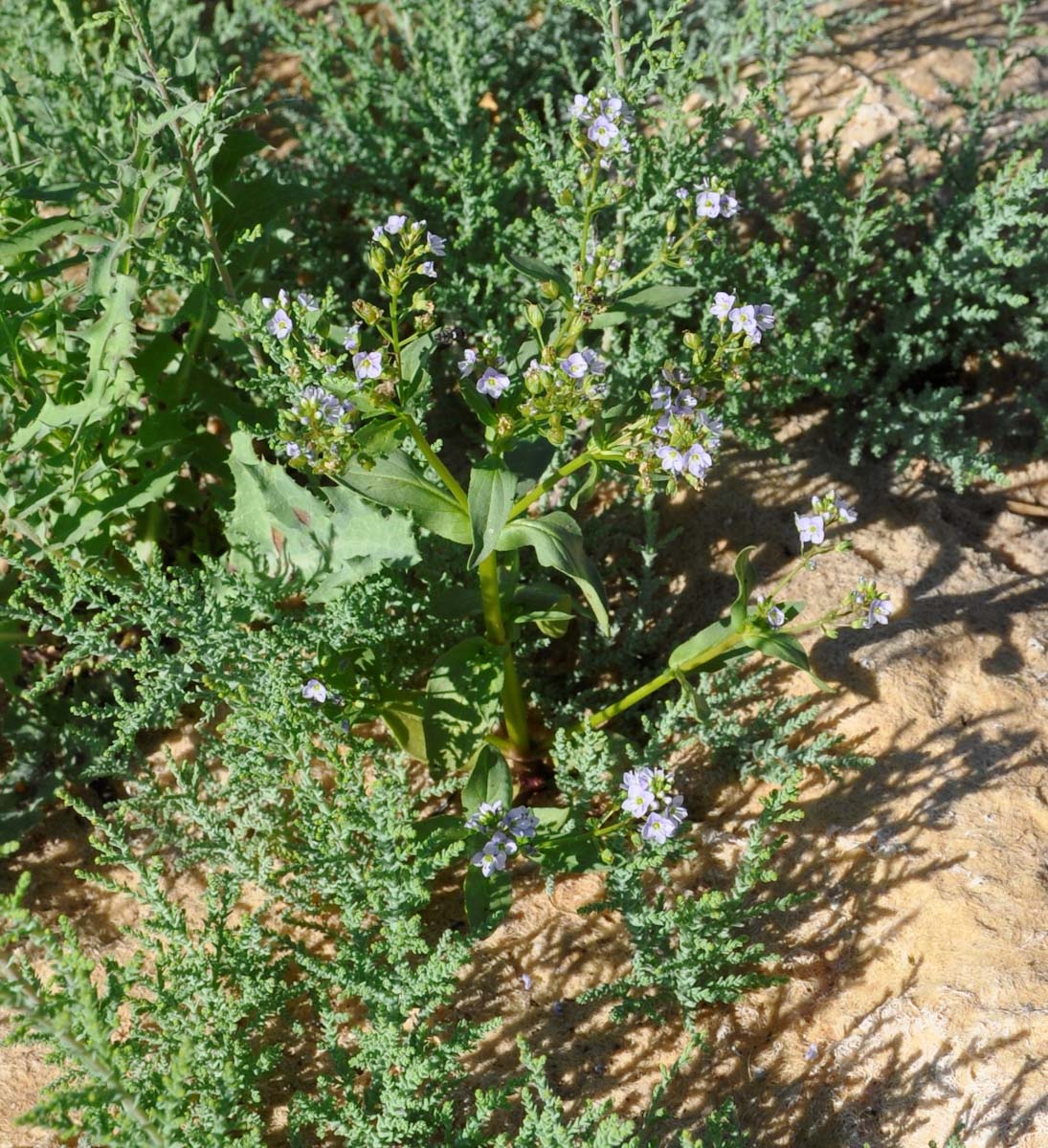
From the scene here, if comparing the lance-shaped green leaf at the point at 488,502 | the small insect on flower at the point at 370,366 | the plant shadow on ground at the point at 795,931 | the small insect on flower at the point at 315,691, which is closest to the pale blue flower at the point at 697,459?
the lance-shaped green leaf at the point at 488,502

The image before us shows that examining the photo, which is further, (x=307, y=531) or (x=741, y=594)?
(x=307, y=531)

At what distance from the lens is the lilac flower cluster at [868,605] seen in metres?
2.60

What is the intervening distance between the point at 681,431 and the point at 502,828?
1.05 metres

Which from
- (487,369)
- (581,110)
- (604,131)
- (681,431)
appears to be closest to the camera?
(681,431)

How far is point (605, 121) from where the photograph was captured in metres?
2.72

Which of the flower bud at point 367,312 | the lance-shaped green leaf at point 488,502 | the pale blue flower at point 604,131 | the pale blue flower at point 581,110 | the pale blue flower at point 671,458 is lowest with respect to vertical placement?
the pale blue flower at point 671,458

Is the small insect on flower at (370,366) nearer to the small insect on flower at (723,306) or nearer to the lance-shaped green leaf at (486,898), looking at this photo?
the small insect on flower at (723,306)

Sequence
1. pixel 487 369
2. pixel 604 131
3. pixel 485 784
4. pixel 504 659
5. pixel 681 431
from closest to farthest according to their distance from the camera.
A: 1. pixel 681 431
2. pixel 487 369
3. pixel 604 131
4. pixel 485 784
5. pixel 504 659

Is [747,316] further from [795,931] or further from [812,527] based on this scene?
[795,931]

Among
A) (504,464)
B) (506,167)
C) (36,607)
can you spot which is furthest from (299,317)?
(506,167)

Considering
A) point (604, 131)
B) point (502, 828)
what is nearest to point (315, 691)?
point (502, 828)

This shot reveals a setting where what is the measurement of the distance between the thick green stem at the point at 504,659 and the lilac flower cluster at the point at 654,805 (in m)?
0.56

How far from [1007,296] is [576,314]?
6.16 ft

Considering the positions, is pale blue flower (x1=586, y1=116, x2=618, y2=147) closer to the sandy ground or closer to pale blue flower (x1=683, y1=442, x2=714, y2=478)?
pale blue flower (x1=683, y1=442, x2=714, y2=478)
